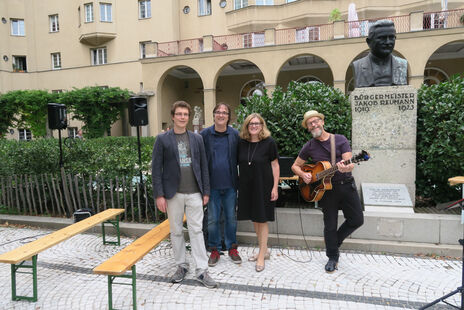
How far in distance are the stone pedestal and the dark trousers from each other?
1.84 metres

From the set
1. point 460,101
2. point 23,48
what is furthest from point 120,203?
point 23,48

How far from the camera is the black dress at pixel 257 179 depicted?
3.98 metres

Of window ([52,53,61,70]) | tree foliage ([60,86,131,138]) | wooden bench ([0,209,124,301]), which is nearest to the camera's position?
wooden bench ([0,209,124,301])

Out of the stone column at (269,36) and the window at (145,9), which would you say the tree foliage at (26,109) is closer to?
the window at (145,9)

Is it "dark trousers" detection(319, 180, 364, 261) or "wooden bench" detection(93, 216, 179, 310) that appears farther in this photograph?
"dark trousers" detection(319, 180, 364, 261)

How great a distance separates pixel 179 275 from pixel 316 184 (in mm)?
1960

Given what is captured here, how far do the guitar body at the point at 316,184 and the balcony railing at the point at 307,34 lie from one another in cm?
1501

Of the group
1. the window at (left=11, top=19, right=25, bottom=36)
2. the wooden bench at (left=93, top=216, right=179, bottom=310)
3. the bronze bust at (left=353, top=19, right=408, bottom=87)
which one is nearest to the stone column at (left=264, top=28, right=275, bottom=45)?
the bronze bust at (left=353, top=19, right=408, bottom=87)

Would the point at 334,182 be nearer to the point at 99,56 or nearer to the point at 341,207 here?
the point at 341,207

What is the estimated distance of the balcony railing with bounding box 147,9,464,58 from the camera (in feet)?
55.2

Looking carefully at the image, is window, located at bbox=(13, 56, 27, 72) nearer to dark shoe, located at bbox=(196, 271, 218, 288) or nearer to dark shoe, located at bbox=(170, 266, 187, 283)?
dark shoe, located at bbox=(170, 266, 187, 283)

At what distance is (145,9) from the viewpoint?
87.0 ft

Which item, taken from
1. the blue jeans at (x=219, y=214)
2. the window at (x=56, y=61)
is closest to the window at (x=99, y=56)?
the window at (x=56, y=61)

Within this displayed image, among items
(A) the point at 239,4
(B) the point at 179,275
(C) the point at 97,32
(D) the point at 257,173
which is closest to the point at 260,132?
(D) the point at 257,173
